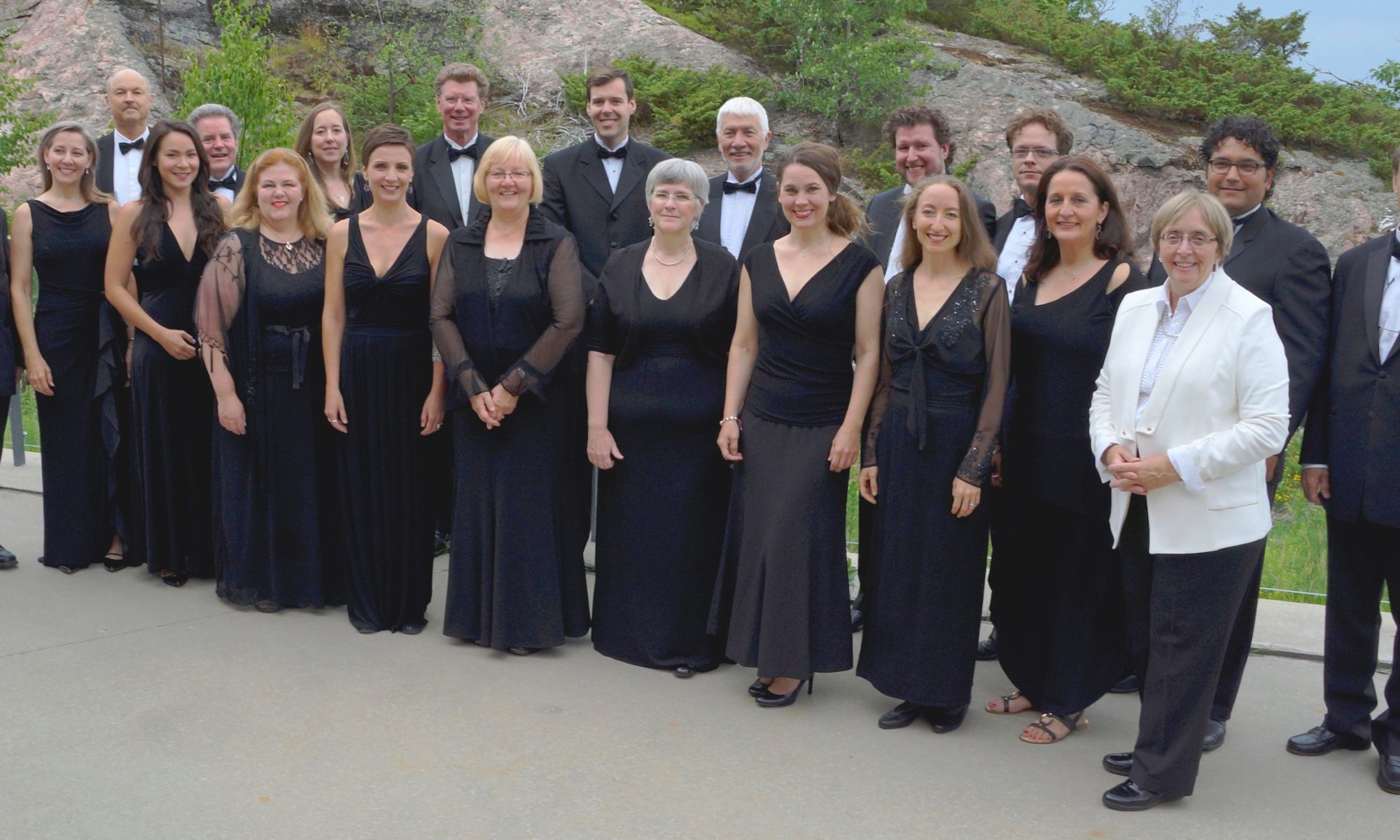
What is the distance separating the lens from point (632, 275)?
5.11 metres

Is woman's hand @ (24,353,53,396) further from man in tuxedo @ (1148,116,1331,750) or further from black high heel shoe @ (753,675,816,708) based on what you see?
man in tuxedo @ (1148,116,1331,750)

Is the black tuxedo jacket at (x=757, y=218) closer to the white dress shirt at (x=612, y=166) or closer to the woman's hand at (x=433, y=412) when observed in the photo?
the white dress shirt at (x=612, y=166)

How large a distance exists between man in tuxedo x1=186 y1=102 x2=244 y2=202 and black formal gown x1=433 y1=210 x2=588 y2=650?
6.66 feet

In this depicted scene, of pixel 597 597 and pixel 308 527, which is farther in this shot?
pixel 308 527

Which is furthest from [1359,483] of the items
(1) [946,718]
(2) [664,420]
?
(2) [664,420]

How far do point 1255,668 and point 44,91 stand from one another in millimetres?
16271

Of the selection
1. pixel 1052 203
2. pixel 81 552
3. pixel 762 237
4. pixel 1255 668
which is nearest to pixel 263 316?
pixel 81 552

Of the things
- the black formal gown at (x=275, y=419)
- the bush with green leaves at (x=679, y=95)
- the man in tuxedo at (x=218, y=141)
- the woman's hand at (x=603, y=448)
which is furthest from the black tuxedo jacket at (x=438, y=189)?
the bush with green leaves at (x=679, y=95)

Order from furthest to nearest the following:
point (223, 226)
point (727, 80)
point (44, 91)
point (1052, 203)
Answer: point (44, 91)
point (727, 80)
point (223, 226)
point (1052, 203)

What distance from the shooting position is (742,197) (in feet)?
19.3

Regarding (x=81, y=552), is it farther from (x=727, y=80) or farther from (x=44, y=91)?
(x=44, y=91)

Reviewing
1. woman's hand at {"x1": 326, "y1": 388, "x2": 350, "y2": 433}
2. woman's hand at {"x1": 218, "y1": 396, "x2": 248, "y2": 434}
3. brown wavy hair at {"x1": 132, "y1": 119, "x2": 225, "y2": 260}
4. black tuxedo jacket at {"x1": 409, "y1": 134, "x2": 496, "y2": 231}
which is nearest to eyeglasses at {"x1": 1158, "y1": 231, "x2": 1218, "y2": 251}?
woman's hand at {"x1": 326, "y1": 388, "x2": 350, "y2": 433}

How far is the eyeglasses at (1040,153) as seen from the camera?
17.1 ft

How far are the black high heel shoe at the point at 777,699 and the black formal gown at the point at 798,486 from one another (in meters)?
0.11
